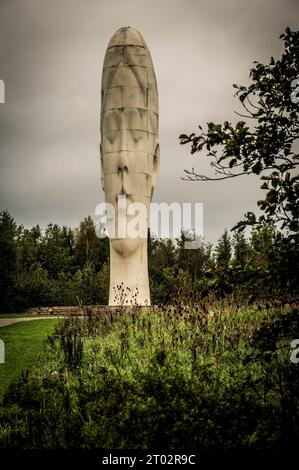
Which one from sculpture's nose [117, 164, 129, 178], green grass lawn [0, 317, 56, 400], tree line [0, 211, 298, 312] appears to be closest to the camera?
A: tree line [0, 211, 298, 312]

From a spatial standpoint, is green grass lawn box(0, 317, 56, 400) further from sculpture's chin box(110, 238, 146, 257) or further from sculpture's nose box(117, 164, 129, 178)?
sculpture's nose box(117, 164, 129, 178)

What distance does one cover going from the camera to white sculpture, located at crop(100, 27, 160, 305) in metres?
17.4

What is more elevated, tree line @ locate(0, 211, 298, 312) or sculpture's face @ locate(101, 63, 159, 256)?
sculpture's face @ locate(101, 63, 159, 256)

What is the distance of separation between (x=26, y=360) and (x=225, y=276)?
5.81 m

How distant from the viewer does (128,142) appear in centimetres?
1734

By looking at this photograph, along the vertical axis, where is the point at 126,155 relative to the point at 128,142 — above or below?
below

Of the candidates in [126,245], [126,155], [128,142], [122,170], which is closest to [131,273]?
[126,245]

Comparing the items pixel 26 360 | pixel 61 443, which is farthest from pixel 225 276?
pixel 26 360

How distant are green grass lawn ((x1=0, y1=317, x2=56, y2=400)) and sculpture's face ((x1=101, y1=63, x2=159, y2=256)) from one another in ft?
13.6

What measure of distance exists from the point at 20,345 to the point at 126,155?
791 centimetres

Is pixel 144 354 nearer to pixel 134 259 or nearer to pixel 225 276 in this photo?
pixel 225 276

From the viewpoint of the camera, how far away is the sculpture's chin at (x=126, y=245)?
1744cm

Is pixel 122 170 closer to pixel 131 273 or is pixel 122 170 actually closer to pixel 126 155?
pixel 126 155

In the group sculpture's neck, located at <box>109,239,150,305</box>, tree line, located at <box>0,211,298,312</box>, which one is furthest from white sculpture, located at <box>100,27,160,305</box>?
tree line, located at <box>0,211,298,312</box>
